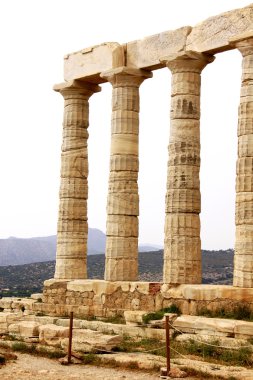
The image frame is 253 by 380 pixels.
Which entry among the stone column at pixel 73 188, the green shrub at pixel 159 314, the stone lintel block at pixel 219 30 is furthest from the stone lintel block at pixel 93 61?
the green shrub at pixel 159 314

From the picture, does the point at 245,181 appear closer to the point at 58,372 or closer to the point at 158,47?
the point at 158,47

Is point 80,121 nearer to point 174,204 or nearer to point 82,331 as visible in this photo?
point 174,204

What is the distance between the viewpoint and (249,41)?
25953 millimetres

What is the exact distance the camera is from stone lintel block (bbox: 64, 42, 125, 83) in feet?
102

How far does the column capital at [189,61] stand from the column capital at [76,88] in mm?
5904

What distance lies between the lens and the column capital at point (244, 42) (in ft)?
84.8

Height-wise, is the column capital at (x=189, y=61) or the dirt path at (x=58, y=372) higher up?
the column capital at (x=189, y=61)

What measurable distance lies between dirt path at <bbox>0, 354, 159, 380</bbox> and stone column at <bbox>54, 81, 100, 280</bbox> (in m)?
11.4

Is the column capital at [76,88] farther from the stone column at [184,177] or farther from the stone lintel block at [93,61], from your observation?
the stone column at [184,177]

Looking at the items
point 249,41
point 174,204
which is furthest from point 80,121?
point 249,41

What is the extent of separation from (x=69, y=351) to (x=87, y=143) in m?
14.2

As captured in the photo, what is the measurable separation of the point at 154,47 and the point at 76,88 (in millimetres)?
5124

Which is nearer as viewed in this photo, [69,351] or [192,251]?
[69,351]

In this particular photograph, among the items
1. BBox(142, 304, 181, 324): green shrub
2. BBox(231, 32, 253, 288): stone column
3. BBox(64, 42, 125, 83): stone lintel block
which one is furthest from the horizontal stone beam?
BBox(142, 304, 181, 324): green shrub
